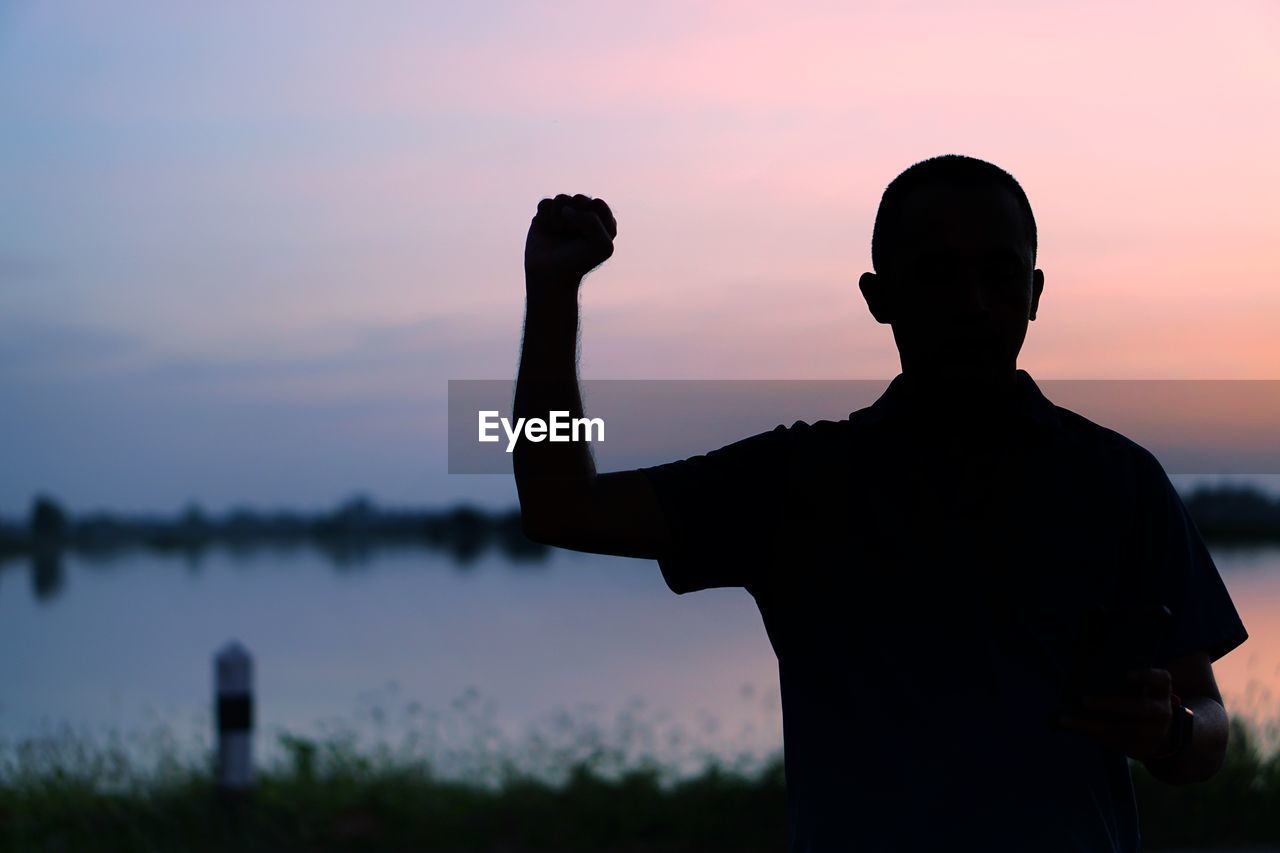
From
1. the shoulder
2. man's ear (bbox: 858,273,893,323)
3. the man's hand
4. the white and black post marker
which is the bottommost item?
the white and black post marker

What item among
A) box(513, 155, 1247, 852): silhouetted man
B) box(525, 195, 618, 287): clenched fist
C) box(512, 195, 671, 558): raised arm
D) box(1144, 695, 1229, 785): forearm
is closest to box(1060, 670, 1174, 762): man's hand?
box(513, 155, 1247, 852): silhouetted man

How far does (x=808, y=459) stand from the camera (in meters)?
1.91

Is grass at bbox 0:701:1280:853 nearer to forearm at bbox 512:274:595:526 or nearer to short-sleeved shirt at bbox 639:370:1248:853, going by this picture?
short-sleeved shirt at bbox 639:370:1248:853

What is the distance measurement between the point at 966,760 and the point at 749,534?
1.35ft

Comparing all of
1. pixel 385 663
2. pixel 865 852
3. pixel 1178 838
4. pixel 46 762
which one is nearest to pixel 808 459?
pixel 865 852

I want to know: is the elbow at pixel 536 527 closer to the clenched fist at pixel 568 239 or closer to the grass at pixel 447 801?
the clenched fist at pixel 568 239

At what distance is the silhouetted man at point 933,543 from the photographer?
1733 millimetres

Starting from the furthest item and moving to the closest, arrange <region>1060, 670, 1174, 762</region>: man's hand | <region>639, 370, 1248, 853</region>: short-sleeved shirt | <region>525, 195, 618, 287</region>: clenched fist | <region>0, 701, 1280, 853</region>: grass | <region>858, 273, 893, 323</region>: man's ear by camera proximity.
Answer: <region>0, 701, 1280, 853</region>: grass → <region>858, 273, 893, 323</region>: man's ear → <region>525, 195, 618, 287</region>: clenched fist → <region>639, 370, 1248, 853</region>: short-sleeved shirt → <region>1060, 670, 1174, 762</region>: man's hand

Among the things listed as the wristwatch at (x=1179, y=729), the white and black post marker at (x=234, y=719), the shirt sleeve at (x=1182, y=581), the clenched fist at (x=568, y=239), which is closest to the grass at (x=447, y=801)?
the white and black post marker at (x=234, y=719)

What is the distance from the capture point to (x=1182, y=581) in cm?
189

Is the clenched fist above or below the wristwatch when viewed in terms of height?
above

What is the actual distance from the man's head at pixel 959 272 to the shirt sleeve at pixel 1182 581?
11.2 inches

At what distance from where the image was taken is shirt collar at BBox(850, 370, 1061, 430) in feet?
6.26

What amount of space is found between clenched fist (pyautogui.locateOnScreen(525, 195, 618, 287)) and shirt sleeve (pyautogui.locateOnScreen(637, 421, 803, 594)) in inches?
11.7
